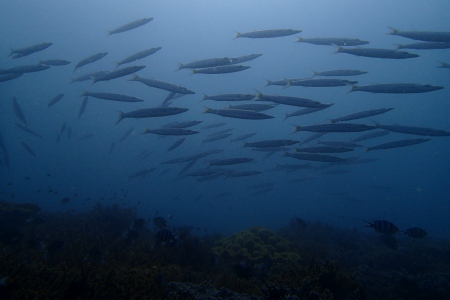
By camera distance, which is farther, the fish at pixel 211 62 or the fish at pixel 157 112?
the fish at pixel 211 62

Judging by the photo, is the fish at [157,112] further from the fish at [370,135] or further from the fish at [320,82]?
the fish at [370,135]

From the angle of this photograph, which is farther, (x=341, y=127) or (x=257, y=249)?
(x=257, y=249)

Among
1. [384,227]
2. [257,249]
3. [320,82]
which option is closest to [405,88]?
[320,82]

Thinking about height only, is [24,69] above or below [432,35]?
below

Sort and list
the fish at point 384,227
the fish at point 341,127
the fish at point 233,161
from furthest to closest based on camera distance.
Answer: the fish at point 233,161 < the fish at point 341,127 < the fish at point 384,227

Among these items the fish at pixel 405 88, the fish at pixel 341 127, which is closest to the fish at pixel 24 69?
the fish at pixel 341 127

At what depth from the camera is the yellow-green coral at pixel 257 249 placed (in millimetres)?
7977

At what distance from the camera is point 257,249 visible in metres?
8.37

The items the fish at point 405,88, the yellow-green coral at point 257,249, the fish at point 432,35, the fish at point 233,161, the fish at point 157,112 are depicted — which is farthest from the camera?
the fish at point 233,161

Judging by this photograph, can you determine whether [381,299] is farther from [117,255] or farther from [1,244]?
[1,244]

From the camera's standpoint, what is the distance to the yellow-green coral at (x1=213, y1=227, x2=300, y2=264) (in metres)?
7.98

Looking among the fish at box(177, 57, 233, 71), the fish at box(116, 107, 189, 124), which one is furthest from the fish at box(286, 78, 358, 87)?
the fish at box(116, 107, 189, 124)

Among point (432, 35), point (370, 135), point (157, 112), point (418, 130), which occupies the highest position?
point (432, 35)

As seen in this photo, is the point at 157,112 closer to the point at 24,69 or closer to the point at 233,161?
the point at 233,161
